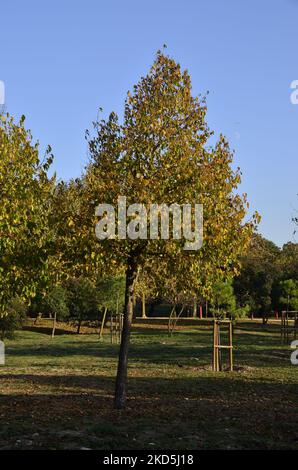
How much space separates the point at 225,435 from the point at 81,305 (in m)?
46.8

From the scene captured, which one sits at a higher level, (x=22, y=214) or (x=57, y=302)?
(x=22, y=214)

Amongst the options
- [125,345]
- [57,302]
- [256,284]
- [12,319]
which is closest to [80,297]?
[57,302]

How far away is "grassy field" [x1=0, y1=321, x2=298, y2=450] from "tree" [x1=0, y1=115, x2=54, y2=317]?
3277 mm

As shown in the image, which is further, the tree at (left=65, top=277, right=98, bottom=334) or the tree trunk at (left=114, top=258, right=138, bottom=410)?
the tree at (left=65, top=277, right=98, bottom=334)

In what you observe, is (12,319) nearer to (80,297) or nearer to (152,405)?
(80,297)

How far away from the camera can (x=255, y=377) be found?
72.8ft

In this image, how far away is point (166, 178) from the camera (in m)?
14.0

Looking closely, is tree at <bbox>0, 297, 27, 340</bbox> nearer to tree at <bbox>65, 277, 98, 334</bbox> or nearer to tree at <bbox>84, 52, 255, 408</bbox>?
tree at <bbox>65, 277, 98, 334</bbox>

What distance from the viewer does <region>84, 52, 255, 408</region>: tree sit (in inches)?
540

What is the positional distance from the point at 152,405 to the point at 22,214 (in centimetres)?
612

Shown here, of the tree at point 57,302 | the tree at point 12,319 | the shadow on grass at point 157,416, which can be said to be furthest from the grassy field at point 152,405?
the tree at point 57,302

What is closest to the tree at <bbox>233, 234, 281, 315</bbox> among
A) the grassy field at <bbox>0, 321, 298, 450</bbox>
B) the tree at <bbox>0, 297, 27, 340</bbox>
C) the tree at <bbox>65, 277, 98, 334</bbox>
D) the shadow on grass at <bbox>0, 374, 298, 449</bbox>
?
the tree at <bbox>65, 277, 98, 334</bbox>
